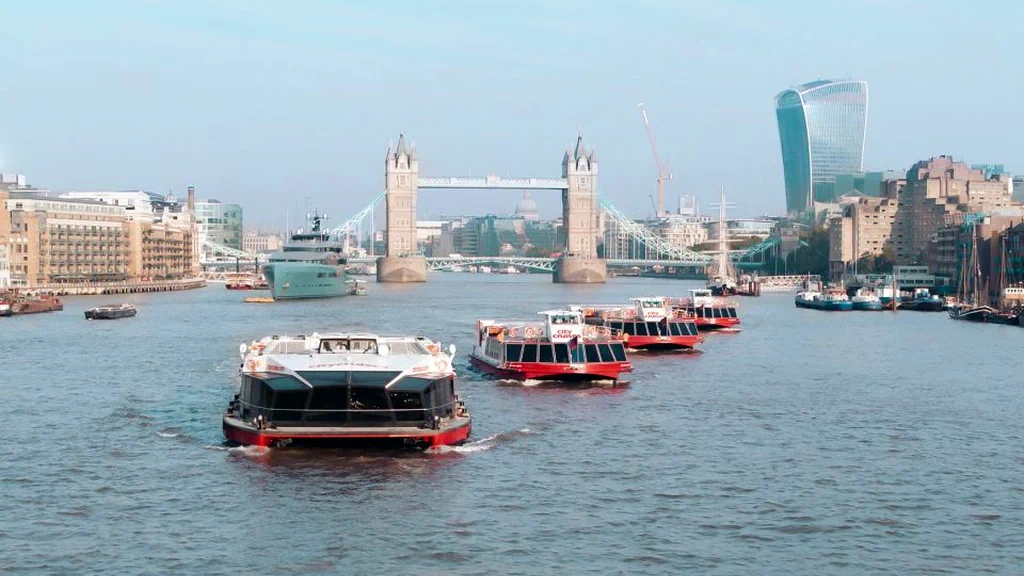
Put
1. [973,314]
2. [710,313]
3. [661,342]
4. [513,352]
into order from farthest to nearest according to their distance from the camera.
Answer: [973,314] → [710,313] → [661,342] → [513,352]

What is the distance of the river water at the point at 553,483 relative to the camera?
1878cm

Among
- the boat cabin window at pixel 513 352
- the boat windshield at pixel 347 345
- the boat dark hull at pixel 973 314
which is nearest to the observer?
the boat windshield at pixel 347 345

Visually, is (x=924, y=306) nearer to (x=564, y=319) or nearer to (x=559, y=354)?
(x=564, y=319)

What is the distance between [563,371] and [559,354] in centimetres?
76

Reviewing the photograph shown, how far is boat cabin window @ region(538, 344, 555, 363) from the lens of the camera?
39.3 metres

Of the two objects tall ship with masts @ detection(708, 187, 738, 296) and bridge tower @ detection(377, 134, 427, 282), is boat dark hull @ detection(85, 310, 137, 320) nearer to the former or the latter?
tall ship with masts @ detection(708, 187, 738, 296)

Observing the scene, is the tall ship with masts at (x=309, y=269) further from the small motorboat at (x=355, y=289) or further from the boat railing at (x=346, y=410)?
the boat railing at (x=346, y=410)

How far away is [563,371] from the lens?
38750 mm

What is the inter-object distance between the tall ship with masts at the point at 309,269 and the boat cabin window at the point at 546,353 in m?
66.2

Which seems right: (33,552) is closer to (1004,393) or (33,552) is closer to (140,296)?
(1004,393)

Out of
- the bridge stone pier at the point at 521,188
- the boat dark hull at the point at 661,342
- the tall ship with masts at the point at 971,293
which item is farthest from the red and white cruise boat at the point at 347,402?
A: the bridge stone pier at the point at 521,188

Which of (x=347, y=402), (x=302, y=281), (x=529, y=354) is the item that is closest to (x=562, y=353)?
(x=529, y=354)

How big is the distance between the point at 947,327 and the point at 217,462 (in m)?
53.0

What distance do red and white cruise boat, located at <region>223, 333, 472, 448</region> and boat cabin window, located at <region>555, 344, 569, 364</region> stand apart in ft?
41.2
